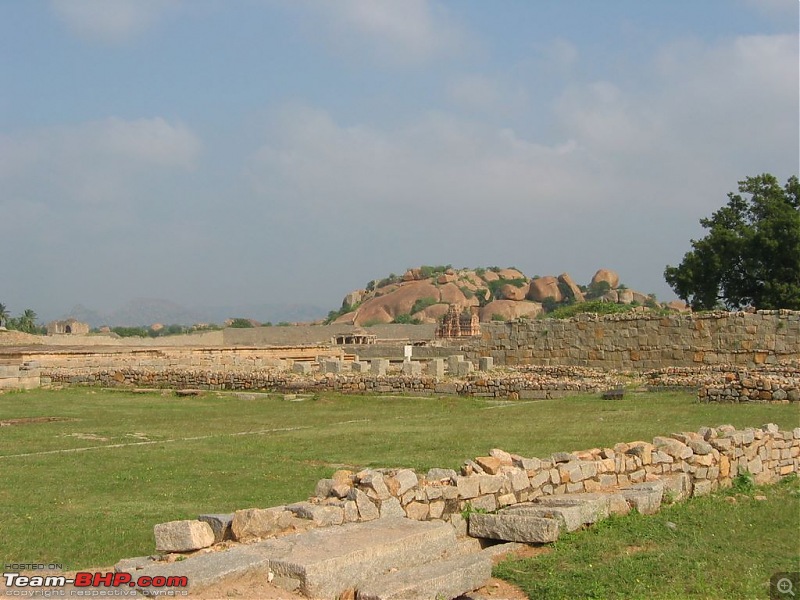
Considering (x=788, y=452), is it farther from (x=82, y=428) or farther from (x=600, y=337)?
(x=600, y=337)

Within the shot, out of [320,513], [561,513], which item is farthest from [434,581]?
[561,513]

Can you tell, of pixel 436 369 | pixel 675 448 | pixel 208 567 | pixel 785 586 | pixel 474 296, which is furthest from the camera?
pixel 474 296

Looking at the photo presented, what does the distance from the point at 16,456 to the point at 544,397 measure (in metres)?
13.6

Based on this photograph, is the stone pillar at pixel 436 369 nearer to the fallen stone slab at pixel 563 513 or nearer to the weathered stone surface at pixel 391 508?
the fallen stone slab at pixel 563 513

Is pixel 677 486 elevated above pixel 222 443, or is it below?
above

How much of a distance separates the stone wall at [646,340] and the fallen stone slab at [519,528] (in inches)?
866

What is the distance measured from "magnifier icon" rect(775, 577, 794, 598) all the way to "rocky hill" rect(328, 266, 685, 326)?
75.3 metres

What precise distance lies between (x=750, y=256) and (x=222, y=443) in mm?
30045

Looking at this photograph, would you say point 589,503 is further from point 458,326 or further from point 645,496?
point 458,326

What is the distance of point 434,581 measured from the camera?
5.61 metres

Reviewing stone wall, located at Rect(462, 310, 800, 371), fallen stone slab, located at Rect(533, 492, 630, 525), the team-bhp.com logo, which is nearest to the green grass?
fallen stone slab, located at Rect(533, 492, 630, 525)

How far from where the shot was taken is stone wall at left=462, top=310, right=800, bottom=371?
26.8 m

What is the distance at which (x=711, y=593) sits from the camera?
611 cm

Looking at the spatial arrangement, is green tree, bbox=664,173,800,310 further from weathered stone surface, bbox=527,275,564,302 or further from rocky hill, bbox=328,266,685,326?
weathered stone surface, bbox=527,275,564,302
